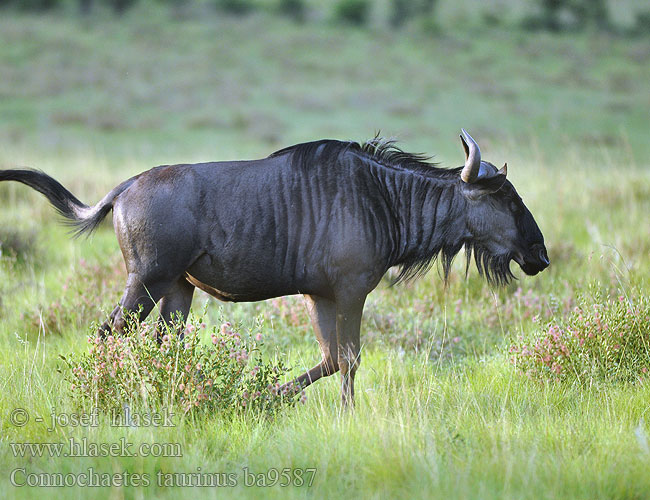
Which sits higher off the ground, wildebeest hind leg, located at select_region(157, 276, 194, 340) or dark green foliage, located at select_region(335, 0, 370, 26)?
dark green foliage, located at select_region(335, 0, 370, 26)

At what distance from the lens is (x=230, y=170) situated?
4629 millimetres

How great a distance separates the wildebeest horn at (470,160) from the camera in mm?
4551

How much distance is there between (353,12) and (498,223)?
47.3 metres

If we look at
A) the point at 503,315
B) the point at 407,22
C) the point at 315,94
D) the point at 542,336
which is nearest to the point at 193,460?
the point at 542,336

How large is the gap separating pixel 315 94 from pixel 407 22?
64.4ft

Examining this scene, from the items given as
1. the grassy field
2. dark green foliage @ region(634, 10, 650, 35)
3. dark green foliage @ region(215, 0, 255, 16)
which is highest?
dark green foliage @ region(215, 0, 255, 16)

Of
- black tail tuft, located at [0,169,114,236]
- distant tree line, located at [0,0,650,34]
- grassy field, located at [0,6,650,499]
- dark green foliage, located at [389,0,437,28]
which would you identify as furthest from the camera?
dark green foliage, located at [389,0,437,28]

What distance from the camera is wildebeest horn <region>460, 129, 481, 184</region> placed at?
4551 millimetres

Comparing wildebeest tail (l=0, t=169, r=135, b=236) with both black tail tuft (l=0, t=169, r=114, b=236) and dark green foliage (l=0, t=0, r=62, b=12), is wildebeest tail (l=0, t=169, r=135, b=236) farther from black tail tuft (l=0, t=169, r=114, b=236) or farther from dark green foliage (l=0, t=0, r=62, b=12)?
dark green foliage (l=0, t=0, r=62, b=12)

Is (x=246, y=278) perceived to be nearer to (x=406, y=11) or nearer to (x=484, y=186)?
(x=484, y=186)

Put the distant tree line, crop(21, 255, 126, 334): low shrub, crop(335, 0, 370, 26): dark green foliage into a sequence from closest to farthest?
crop(21, 255, 126, 334): low shrub < the distant tree line < crop(335, 0, 370, 26): dark green foliage

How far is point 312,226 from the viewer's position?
463 centimetres

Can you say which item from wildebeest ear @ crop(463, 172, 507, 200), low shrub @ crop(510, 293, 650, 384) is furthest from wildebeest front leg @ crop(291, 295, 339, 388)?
low shrub @ crop(510, 293, 650, 384)

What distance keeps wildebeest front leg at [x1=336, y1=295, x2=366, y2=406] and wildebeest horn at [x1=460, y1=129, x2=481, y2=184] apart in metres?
0.94
